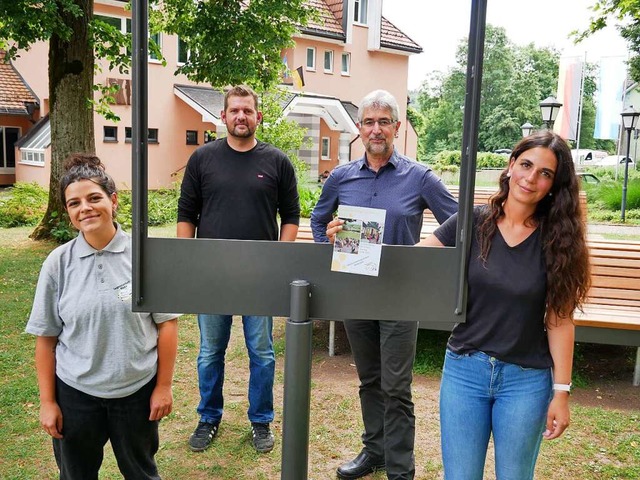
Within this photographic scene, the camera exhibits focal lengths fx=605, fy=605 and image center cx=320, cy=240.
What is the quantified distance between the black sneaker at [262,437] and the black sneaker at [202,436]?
23cm

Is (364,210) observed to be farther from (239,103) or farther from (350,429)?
(350,429)

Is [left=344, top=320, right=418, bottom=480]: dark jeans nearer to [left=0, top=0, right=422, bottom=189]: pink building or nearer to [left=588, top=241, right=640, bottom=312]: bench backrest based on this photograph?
[left=0, top=0, right=422, bottom=189]: pink building

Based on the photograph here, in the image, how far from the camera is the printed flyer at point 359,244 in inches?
53.8

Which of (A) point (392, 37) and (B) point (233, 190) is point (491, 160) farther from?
(B) point (233, 190)

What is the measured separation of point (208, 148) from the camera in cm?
305

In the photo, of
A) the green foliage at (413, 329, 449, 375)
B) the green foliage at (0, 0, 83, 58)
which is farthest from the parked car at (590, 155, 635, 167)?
the green foliage at (0, 0, 83, 58)

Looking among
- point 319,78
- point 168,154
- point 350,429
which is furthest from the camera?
point 350,429

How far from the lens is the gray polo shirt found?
6.31 ft

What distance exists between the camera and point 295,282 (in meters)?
1.37

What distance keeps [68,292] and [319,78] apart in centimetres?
141

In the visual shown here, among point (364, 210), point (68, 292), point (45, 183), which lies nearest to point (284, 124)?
point (68, 292)

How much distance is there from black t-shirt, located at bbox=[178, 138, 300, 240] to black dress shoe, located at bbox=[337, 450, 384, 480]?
120 centimetres

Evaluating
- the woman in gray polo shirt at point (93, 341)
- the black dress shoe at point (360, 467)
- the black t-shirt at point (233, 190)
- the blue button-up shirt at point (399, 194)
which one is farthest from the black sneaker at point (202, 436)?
the blue button-up shirt at point (399, 194)

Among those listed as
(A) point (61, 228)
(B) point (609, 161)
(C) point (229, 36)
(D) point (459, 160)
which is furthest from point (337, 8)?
(B) point (609, 161)
